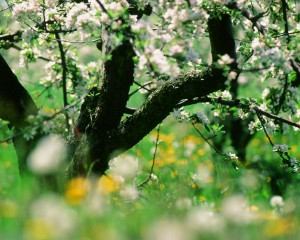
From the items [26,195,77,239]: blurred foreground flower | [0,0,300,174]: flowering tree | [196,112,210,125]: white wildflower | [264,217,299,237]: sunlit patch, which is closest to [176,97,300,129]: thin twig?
A: [0,0,300,174]: flowering tree

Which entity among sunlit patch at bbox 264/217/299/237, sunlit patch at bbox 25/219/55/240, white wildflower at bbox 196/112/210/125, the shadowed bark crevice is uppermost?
white wildflower at bbox 196/112/210/125

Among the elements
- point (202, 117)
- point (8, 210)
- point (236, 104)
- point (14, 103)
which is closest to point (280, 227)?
point (8, 210)

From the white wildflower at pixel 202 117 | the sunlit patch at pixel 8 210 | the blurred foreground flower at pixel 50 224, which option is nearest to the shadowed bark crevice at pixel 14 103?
the white wildflower at pixel 202 117

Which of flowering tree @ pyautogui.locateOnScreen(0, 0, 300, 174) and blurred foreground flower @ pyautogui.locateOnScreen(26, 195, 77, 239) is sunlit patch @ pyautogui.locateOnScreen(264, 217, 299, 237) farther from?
flowering tree @ pyautogui.locateOnScreen(0, 0, 300, 174)

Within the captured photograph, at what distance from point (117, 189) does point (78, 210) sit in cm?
133

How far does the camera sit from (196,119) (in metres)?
4.41

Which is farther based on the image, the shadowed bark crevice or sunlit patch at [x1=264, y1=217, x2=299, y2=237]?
the shadowed bark crevice

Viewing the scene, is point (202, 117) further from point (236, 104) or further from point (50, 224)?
point (50, 224)

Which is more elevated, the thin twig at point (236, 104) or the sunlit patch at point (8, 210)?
the thin twig at point (236, 104)

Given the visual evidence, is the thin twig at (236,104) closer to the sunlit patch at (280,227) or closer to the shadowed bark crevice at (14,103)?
the shadowed bark crevice at (14,103)

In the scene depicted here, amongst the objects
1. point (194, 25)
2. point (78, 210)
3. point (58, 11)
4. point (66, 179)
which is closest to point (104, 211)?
point (78, 210)

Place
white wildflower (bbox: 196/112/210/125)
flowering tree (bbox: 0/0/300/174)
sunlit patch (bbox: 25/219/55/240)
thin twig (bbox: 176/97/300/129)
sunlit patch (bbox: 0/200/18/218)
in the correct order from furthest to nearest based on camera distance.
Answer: white wildflower (bbox: 196/112/210/125) → thin twig (bbox: 176/97/300/129) → flowering tree (bbox: 0/0/300/174) → sunlit patch (bbox: 0/200/18/218) → sunlit patch (bbox: 25/219/55/240)

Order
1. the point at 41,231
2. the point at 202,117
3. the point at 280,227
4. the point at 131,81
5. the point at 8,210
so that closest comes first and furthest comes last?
the point at 41,231, the point at 280,227, the point at 8,210, the point at 131,81, the point at 202,117

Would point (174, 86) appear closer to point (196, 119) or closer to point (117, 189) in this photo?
point (196, 119)
